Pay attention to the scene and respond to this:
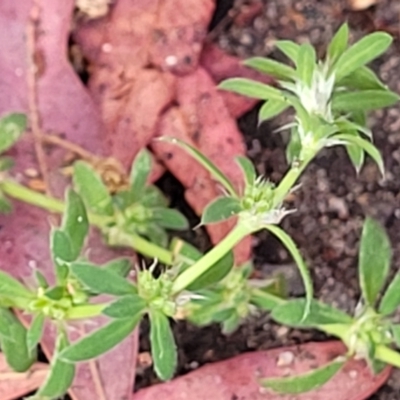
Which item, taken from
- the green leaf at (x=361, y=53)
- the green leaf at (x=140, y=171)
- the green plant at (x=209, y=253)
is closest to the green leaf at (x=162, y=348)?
the green plant at (x=209, y=253)

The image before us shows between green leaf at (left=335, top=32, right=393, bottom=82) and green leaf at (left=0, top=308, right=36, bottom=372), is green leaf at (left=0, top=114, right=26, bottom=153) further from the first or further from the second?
green leaf at (left=335, top=32, right=393, bottom=82)

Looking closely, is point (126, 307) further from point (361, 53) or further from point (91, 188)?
point (361, 53)

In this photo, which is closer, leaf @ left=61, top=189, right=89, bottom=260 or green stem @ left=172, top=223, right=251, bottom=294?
green stem @ left=172, top=223, right=251, bottom=294

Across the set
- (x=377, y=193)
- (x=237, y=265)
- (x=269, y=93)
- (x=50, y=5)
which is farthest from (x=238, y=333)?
(x=50, y=5)

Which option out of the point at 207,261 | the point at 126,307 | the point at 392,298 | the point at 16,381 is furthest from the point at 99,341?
the point at 392,298

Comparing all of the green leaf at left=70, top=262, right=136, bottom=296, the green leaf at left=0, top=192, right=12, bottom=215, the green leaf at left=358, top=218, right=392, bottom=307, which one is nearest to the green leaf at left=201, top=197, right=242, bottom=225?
the green leaf at left=70, top=262, right=136, bottom=296
